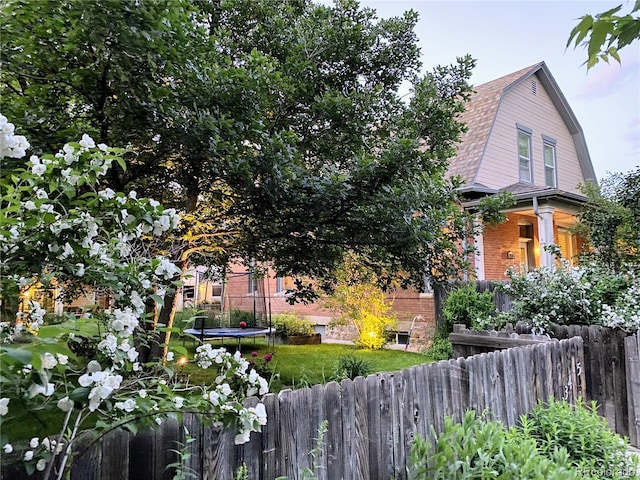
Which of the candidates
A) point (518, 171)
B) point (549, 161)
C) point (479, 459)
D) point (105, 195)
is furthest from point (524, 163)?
point (105, 195)

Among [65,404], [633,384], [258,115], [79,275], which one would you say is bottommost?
[633,384]

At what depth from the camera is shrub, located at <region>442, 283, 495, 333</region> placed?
8977 millimetres

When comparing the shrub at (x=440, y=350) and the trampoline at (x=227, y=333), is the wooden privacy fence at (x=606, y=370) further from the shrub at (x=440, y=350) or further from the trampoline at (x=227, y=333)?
the trampoline at (x=227, y=333)

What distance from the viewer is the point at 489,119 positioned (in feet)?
43.5

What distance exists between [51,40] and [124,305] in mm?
3242

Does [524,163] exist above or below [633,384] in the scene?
above

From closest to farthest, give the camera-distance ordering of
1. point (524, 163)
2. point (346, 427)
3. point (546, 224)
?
point (346, 427) → point (546, 224) → point (524, 163)

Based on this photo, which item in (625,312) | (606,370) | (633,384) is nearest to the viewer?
(633,384)

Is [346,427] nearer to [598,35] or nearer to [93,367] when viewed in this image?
[93,367]

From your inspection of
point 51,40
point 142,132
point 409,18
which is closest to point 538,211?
point 409,18

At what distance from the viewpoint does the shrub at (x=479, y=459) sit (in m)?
2.55

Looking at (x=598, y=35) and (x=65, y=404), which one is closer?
(x=65, y=404)

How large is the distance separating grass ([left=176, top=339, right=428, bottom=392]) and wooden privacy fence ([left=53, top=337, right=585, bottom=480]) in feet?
10.5

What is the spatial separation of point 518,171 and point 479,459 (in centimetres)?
1328
